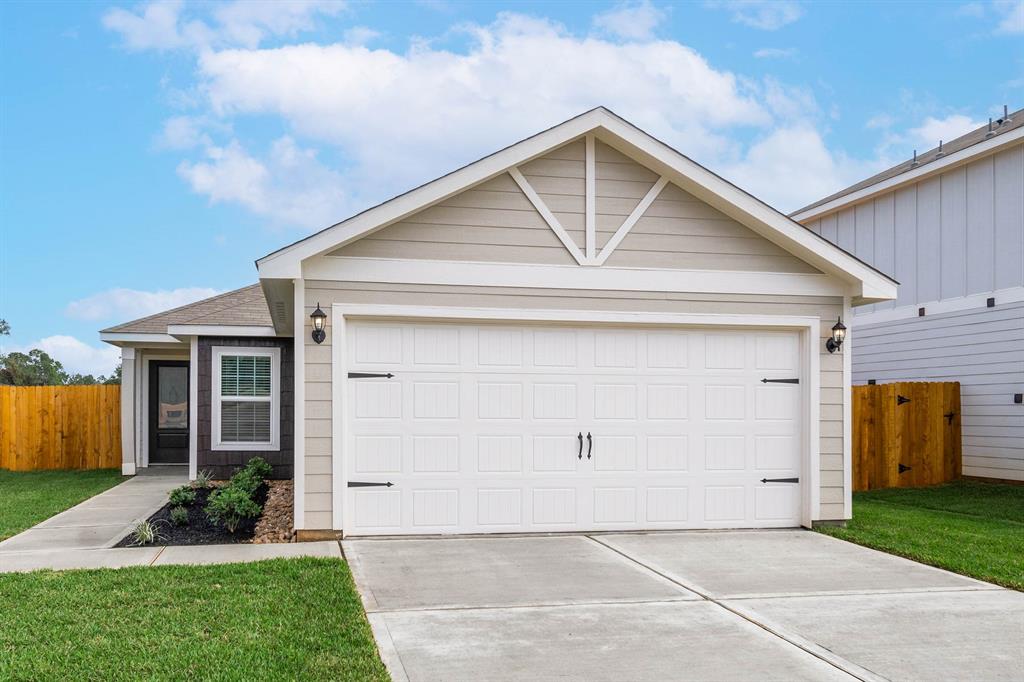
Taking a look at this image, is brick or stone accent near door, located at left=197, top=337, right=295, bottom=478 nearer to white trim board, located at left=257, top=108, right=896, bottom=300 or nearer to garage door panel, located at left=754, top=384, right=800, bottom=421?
white trim board, located at left=257, top=108, right=896, bottom=300

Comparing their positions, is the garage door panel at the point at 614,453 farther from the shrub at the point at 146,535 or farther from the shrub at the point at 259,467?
the shrub at the point at 259,467

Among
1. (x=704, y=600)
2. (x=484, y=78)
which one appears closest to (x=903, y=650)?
(x=704, y=600)

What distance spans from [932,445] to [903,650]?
1052 centimetres

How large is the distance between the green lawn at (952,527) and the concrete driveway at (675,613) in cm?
37

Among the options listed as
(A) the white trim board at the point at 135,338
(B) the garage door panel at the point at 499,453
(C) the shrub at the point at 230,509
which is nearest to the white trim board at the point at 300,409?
(C) the shrub at the point at 230,509

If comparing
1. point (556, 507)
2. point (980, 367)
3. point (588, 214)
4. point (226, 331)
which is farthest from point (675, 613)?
point (980, 367)

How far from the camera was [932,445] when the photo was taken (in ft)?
47.1

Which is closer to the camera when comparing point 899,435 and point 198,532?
point 198,532

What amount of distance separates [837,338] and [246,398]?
9140 mm

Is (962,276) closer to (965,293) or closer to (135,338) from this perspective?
(965,293)

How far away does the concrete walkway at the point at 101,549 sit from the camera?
23.7ft

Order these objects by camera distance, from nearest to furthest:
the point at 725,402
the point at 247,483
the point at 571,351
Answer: the point at 571,351
the point at 725,402
the point at 247,483

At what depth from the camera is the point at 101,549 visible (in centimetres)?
783

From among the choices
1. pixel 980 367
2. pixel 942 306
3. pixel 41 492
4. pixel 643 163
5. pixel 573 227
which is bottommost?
pixel 41 492
